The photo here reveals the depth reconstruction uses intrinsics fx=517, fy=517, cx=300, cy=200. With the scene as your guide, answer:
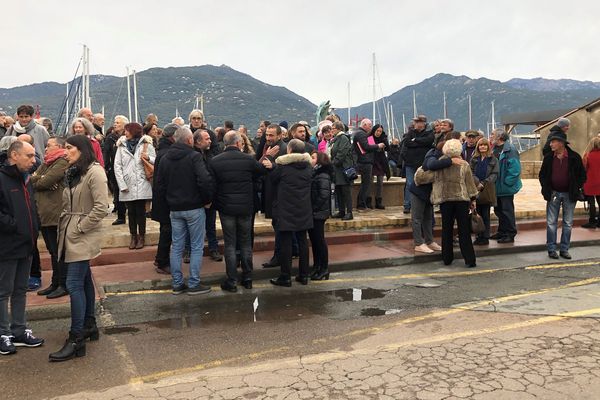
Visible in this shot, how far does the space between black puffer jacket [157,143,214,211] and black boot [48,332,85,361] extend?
214 centimetres

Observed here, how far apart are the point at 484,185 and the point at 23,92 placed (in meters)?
194

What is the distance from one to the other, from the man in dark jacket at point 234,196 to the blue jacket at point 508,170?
4.77 metres

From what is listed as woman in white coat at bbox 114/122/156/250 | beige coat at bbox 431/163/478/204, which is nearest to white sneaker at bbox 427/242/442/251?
beige coat at bbox 431/163/478/204

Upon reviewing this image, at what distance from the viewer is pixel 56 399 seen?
367 centimetres

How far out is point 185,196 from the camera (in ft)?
20.4

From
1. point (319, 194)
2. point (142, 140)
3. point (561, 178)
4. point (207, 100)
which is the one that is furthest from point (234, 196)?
point (207, 100)

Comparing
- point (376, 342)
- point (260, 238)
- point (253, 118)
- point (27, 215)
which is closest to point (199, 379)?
point (376, 342)

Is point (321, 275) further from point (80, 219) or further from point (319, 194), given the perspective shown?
point (80, 219)

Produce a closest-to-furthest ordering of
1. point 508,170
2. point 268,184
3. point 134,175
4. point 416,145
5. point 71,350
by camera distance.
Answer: point 71,350 → point 268,184 → point 134,175 → point 508,170 → point 416,145

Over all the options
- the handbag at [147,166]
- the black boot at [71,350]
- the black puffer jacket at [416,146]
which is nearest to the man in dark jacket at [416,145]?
the black puffer jacket at [416,146]

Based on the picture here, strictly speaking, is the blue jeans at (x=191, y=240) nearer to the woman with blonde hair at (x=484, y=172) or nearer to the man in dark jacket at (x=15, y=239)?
the man in dark jacket at (x=15, y=239)

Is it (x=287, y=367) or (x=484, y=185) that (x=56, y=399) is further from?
(x=484, y=185)

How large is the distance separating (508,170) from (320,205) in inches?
159

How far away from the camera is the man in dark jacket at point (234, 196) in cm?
640
